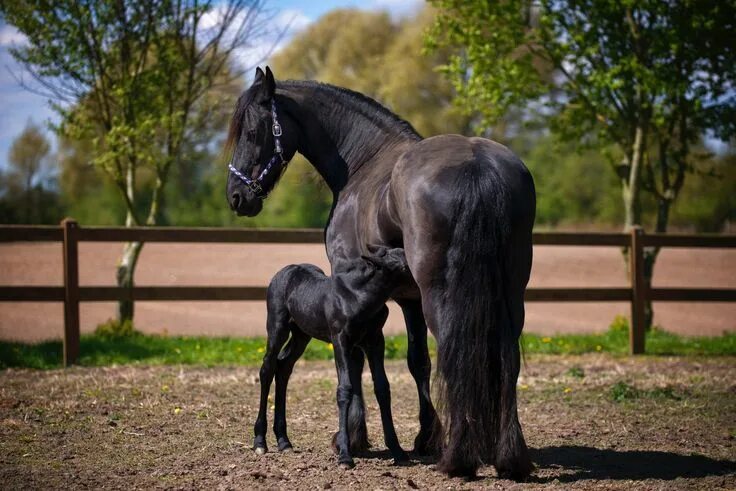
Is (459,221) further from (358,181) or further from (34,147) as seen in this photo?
(34,147)

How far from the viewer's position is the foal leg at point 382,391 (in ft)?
17.2

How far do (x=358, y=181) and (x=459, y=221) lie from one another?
4.49 ft

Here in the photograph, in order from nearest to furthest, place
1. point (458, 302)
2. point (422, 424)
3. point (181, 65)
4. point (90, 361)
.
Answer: point (458, 302)
point (422, 424)
point (90, 361)
point (181, 65)

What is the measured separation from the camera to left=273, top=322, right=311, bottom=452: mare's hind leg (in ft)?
18.5

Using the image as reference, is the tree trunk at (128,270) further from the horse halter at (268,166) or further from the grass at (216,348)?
the horse halter at (268,166)

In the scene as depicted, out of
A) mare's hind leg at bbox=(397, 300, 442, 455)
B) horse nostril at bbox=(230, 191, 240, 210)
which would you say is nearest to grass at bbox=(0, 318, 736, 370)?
mare's hind leg at bbox=(397, 300, 442, 455)

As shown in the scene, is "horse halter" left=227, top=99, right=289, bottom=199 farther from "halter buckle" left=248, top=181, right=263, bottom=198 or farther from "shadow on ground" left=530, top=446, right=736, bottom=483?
"shadow on ground" left=530, top=446, right=736, bottom=483

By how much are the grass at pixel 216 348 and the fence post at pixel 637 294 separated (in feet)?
0.73

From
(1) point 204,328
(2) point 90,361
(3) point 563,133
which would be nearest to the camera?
(2) point 90,361

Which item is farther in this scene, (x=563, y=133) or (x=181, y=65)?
(x=563, y=133)

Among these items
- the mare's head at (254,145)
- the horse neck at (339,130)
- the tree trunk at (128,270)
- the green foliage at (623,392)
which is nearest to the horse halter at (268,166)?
the mare's head at (254,145)

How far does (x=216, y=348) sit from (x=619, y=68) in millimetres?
6316

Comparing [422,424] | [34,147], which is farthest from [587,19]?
[34,147]

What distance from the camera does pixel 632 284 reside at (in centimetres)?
1045
